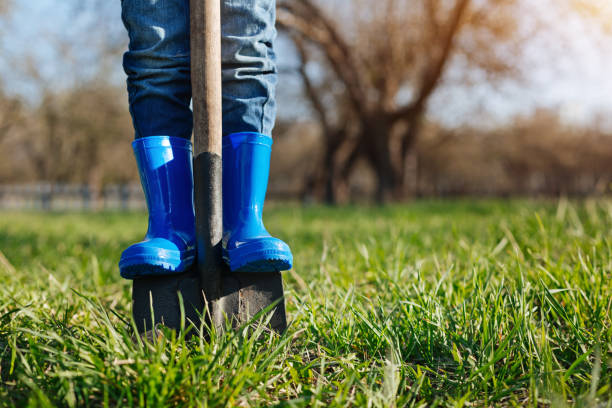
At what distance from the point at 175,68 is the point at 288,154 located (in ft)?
101

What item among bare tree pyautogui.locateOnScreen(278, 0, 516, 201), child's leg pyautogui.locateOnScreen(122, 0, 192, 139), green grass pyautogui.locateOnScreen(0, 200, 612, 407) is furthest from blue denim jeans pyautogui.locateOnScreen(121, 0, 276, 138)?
bare tree pyautogui.locateOnScreen(278, 0, 516, 201)

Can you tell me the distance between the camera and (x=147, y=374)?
81 centimetres

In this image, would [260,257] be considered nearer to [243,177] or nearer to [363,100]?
[243,177]

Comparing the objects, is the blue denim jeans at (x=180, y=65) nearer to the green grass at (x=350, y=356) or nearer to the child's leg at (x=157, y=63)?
the child's leg at (x=157, y=63)

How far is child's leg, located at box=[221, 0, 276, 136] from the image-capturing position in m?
1.30

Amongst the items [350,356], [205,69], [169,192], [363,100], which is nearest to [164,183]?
[169,192]

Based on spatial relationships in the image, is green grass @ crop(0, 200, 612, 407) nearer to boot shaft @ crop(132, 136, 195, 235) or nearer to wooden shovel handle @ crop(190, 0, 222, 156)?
boot shaft @ crop(132, 136, 195, 235)

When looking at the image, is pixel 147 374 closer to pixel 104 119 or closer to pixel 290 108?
pixel 290 108

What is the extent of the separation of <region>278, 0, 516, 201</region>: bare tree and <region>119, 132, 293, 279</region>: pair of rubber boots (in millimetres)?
8029

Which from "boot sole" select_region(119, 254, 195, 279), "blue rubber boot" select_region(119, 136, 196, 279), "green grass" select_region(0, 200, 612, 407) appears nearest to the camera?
"green grass" select_region(0, 200, 612, 407)

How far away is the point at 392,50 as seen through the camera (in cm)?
1152

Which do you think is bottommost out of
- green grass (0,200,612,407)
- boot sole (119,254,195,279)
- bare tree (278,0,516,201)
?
green grass (0,200,612,407)

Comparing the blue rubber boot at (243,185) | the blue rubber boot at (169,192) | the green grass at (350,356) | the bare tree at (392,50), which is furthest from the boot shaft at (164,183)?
the bare tree at (392,50)

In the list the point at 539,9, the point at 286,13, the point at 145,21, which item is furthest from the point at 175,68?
the point at 539,9
